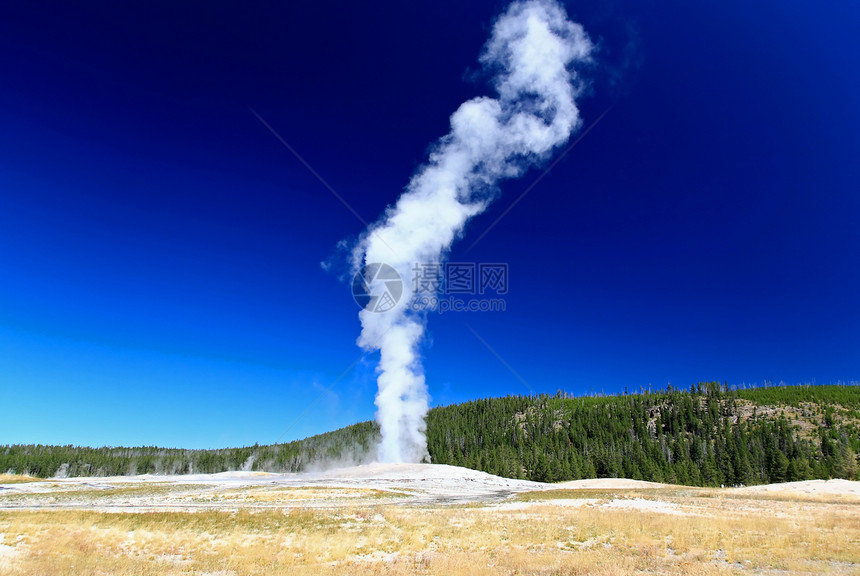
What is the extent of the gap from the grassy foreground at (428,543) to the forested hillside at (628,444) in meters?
76.7

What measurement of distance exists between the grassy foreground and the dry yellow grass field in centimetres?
7

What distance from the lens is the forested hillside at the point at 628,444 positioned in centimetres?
9625

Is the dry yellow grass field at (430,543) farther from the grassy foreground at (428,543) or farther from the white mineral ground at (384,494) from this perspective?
the white mineral ground at (384,494)

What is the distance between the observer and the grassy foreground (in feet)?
55.2

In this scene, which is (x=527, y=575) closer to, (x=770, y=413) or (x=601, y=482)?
(x=601, y=482)

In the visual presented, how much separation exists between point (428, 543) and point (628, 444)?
4752 inches

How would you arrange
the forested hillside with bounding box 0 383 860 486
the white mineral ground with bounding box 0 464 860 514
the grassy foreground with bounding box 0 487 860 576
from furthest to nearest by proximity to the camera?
1. the forested hillside with bounding box 0 383 860 486
2. the white mineral ground with bounding box 0 464 860 514
3. the grassy foreground with bounding box 0 487 860 576

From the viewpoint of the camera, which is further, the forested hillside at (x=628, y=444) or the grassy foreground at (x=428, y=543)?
the forested hillside at (x=628, y=444)

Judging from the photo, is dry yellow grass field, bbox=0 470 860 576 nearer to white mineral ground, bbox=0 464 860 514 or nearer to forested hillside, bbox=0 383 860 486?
white mineral ground, bbox=0 464 860 514

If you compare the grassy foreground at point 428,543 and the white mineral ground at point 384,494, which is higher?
the grassy foreground at point 428,543

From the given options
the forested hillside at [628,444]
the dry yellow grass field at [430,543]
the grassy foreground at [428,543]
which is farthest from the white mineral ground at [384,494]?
the forested hillside at [628,444]

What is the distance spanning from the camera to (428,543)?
856 inches

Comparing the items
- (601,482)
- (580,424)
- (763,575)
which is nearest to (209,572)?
(763,575)

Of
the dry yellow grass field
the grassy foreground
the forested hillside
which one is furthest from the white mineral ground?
the forested hillside
